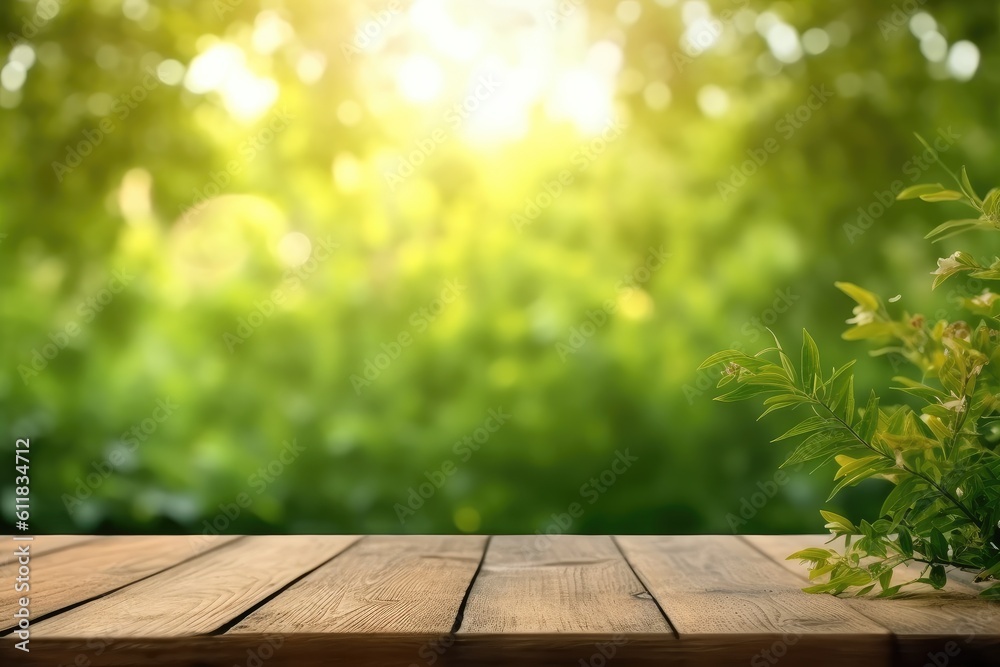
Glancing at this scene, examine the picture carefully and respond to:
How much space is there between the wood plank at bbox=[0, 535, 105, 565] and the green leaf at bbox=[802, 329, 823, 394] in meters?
1.14

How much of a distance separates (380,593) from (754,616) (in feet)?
1.39

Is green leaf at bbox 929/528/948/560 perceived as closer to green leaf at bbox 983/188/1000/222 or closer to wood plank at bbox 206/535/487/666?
green leaf at bbox 983/188/1000/222

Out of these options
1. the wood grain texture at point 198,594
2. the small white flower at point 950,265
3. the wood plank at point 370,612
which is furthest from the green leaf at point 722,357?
the wood grain texture at point 198,594

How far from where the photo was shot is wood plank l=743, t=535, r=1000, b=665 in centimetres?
69

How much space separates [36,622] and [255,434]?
0.95 metres

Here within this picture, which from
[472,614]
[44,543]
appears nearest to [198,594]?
[472,614]

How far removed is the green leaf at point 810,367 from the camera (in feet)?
2.65

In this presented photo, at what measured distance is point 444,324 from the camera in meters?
1.72

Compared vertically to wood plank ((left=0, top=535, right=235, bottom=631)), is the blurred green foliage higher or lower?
higher

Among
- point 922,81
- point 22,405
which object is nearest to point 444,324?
point 22,405

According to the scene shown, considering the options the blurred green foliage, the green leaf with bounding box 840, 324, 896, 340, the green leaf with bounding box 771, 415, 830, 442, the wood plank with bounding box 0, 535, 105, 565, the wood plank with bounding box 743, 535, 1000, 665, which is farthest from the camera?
the blurred green foliage

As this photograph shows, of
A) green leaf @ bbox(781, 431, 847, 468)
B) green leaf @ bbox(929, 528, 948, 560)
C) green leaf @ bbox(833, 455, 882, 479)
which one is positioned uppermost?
green leaf @ bbox(781, 431, 847, 468)

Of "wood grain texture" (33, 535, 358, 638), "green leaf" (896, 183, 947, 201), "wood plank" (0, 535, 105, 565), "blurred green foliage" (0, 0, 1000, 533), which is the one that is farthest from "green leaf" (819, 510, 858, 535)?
"wood plank" (0, 535, 105, 565)

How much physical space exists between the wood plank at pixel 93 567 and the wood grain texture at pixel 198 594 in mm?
33
